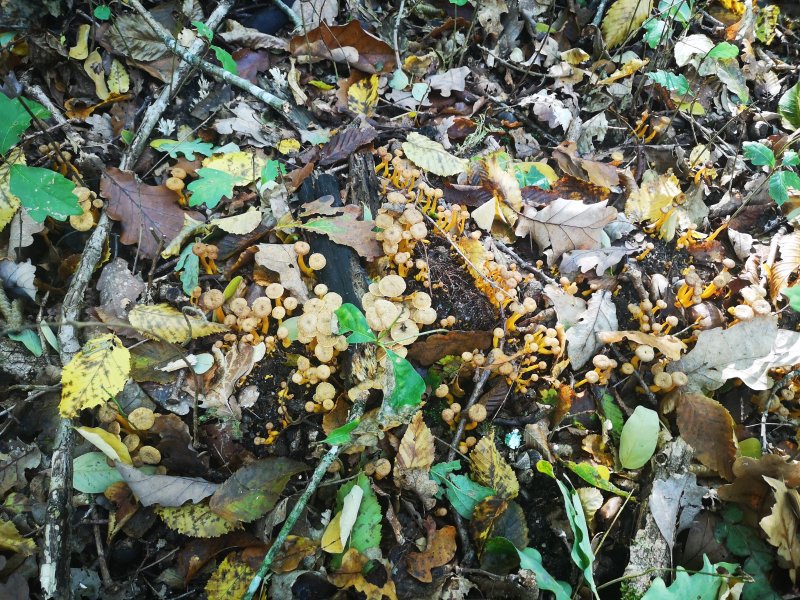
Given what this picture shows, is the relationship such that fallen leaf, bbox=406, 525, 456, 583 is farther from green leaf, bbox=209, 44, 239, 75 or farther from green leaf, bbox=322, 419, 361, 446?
green leaf, bbox=209, 44, 239, 75

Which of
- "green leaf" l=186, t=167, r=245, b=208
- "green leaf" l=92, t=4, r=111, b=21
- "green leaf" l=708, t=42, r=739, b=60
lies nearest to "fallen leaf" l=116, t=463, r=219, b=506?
"green leaf" l=186, t=167, r=245, b=208

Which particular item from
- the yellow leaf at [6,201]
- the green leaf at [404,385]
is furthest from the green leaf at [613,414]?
the yellow leaf at [6,201]

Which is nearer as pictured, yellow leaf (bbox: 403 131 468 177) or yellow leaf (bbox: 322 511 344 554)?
yellow leaf (bbox: 322 511 344 554)

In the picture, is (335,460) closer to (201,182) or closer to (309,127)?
(201,182)

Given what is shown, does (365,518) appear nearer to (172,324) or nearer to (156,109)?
(172,324)

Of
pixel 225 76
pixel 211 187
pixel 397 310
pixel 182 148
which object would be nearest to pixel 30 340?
pixel 211 187

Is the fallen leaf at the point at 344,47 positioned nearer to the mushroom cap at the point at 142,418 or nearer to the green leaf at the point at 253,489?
the mushroom cap at the point at 142,418

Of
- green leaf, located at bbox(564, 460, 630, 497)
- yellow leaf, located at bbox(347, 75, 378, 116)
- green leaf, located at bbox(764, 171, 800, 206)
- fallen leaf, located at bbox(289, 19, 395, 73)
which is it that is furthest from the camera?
fallen leaf, located at bbox(289, 19, 395, 73)

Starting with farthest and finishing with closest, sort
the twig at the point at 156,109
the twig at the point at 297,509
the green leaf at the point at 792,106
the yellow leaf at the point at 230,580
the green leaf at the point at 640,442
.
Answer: the green leaf at the point at 792,106 < the twig at the point at 156,109 < the green leaf at the point at 640,442 < the yellow leaf at the point at 230,580 < the twig at the point at 297,509
